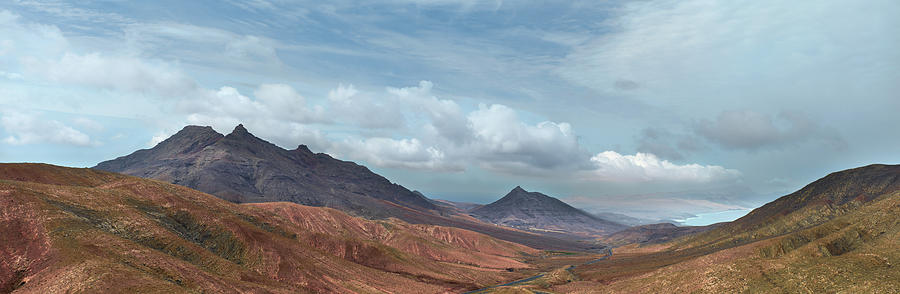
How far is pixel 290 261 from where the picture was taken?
14388 cm

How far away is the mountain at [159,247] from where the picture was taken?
277ft

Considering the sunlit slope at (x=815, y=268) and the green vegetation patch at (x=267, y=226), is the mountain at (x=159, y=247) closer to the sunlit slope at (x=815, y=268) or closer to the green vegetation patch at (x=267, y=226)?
the green vegetation patch at (x=267, y=226)

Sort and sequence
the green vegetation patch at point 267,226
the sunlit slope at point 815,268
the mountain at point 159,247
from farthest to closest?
the green vegetation patch at point 267,226
the sunlit slope at point 815,268
the mountain at point 159,247

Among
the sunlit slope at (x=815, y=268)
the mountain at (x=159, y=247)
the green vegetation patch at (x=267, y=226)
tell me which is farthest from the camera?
the green vegetation patch at (x=267, y=226)

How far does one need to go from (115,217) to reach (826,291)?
158312 mm

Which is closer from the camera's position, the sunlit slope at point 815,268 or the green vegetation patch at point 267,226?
the sunlit slope at point 815,268

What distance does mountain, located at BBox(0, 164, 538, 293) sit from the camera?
84438 mm

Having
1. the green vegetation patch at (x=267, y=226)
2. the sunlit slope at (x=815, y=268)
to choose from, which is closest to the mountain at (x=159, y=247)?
the green vegetation patch at (x=267, y=226)

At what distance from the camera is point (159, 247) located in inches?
4291

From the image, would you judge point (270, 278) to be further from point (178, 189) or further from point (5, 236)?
point (178, 189)

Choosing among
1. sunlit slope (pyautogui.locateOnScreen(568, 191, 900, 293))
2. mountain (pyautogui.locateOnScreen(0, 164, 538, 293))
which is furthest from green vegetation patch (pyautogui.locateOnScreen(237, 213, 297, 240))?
sunlit slope (pyautogui.locateOnScreen(568, 191, 900, 293))

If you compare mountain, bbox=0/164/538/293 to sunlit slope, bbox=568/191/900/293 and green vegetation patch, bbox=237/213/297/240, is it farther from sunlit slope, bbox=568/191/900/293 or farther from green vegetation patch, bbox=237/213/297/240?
sunlit slope, bbox=568/191/900/293

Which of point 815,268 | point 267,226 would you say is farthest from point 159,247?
point 815,268

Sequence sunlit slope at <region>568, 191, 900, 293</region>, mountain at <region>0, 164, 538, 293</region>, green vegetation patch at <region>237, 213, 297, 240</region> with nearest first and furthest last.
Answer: mountain at <region>0, 164, 538, 293</region> < sunlit slope at <region>568, 191, 900, 293</region> < green vegetation patch at <region>237, 213, 297, 240</region>
